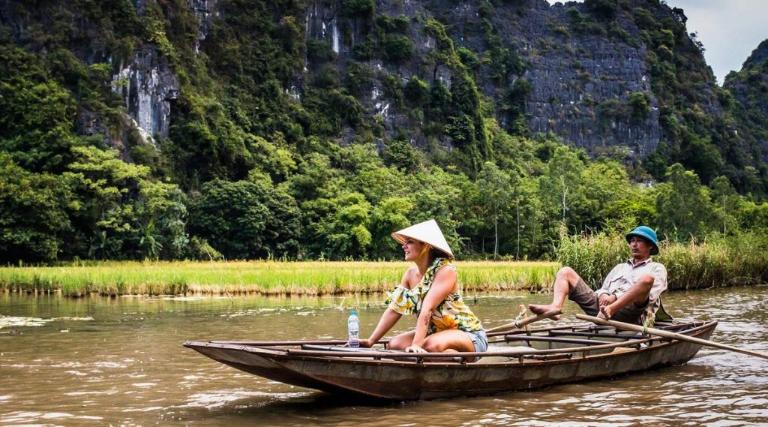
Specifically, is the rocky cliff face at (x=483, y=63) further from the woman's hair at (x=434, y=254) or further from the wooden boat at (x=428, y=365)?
the woman's hair at (x=434, y=254)

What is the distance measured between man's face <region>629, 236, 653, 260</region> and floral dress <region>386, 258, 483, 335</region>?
9.73ft

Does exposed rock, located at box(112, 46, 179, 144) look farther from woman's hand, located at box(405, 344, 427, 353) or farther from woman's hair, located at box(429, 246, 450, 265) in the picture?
woman's hand, located at box(405, 344, 427, 353)

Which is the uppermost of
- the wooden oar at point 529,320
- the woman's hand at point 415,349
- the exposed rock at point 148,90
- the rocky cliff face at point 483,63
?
the rocky cliff face at point 483,63

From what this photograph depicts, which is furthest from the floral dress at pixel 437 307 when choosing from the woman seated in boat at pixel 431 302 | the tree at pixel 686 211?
the tree at pixel 686 211

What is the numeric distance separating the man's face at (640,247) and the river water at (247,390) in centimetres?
144

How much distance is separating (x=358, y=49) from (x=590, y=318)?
237ft

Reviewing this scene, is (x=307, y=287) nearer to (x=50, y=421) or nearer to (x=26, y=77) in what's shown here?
(x=50, y=421)

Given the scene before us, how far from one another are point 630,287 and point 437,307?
10.0 feet

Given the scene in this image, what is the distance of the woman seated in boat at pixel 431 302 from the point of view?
27.1ft

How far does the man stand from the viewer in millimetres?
10188

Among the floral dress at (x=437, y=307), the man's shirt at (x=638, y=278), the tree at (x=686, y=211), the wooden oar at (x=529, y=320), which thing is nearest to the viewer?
the floral dress at (x=437, y=307)

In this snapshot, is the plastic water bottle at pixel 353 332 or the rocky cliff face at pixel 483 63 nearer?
the plastic water bottle at pixel 353 332

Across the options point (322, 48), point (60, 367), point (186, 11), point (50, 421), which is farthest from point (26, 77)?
point (50, 421)

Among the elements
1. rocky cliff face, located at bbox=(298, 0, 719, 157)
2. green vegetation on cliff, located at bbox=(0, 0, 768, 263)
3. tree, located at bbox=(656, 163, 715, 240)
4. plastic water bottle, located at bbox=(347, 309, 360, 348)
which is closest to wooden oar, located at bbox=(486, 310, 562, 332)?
plastic water bottle, located at bbox=(347, 309, 360, 348)
